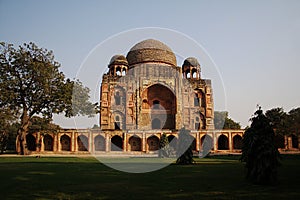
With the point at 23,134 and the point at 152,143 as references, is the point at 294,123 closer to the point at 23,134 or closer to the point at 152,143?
the point at 152,143

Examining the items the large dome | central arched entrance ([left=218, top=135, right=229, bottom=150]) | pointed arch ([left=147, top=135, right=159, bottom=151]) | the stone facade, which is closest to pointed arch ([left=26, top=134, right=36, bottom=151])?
the stone facade

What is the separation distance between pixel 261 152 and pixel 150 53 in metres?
36.3

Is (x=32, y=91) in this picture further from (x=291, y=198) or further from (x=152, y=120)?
(x=291, y=198)

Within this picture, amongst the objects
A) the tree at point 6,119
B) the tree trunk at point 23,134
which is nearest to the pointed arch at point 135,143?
the tree trunk at point 23,134

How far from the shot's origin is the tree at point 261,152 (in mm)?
8578

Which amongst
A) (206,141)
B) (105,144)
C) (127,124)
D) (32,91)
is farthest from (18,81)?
(206,141)

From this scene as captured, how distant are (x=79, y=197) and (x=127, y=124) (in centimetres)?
3199

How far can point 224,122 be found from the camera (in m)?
57.5

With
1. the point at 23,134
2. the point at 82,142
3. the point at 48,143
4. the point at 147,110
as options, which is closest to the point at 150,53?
the point at 147,110

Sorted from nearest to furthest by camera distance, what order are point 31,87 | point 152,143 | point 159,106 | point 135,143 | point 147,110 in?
point 31,87 → point 135,143 → point 152,143 → point 147,110 → point 159,106

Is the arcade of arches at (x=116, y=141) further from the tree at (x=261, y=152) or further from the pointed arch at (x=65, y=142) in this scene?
the tree at (x=261, y=152)

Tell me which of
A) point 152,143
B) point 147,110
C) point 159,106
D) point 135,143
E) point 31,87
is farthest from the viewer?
point 159,106

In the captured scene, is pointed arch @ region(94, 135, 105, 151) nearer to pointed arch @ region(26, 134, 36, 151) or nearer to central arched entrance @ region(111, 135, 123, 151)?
central arched entrance @ region(111, 135, 123, 151)

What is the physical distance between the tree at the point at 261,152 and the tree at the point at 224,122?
46.4 m
